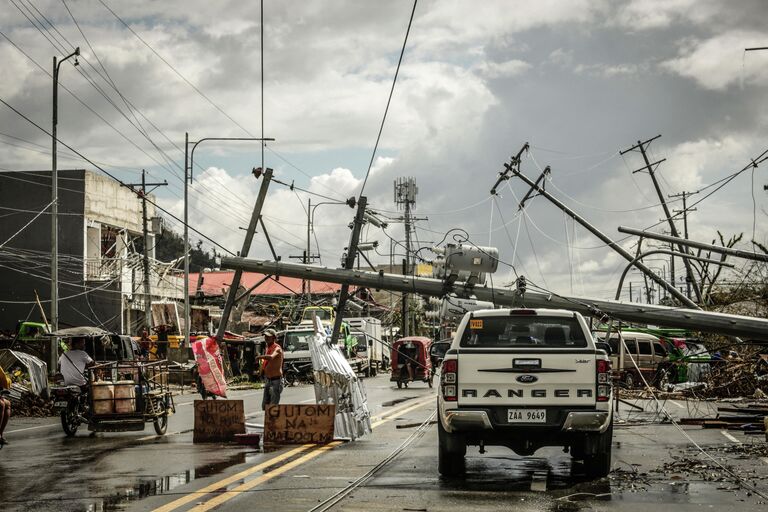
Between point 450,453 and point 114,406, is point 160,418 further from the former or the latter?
point 450,453

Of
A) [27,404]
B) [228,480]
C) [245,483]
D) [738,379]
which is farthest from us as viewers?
[738,379]

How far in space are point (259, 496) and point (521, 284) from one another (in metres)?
11.9

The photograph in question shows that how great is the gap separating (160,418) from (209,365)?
133 centimetres

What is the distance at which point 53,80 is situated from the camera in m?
31.7

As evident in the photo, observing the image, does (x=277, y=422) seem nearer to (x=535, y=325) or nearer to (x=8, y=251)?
Answer: (x=535, y=325)

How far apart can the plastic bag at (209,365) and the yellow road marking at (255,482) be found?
4.40m

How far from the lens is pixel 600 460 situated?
468 inches

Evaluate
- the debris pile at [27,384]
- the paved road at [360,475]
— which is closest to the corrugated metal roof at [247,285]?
the debris pile at [27,384]

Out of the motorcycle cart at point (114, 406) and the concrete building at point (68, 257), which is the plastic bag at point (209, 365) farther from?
the concrete building at point (68, 257)

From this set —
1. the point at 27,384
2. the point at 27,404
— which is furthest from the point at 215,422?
the point at 27,384

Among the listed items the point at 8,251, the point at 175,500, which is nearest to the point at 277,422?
the point at 175,500

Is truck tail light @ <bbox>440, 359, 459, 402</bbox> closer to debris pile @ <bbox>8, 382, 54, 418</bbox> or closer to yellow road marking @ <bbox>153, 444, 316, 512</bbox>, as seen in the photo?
yellow road marking @ <bbox>153, 444, 316, 512</bbox>

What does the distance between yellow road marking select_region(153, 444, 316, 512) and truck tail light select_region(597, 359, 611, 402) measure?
13.7 ft

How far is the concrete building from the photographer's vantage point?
55.1 metres
